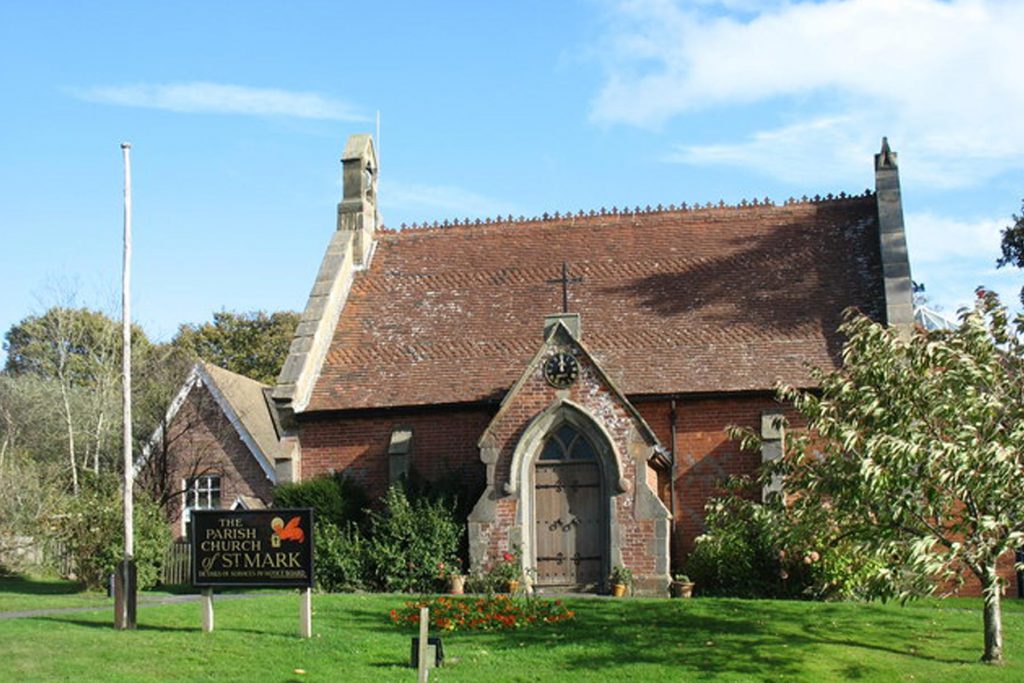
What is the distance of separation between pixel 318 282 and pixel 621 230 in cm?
737

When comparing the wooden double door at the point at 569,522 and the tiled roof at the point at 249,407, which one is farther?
the tiled roof at the point at 249,407

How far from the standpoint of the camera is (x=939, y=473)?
1537 cm

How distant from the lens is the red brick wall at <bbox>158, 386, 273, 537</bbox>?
3894 cm

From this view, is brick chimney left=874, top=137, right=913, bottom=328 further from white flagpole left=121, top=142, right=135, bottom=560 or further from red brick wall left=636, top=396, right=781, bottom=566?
white flagpole left=121, top=142, right=135, bottom=560

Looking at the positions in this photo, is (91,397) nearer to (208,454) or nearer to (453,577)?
(208,454)

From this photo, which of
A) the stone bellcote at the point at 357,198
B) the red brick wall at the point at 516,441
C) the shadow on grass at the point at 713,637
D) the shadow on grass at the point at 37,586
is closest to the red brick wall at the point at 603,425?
the red brick wall at the point at 516,441

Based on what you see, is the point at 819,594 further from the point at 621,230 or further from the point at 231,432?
the point at 231,432

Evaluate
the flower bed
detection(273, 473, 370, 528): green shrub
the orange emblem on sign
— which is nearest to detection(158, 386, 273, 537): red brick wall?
detection(273, 473, 370, 528): green shrub

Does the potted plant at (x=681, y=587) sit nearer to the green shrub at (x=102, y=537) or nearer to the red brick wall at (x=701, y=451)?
the red brick wall at (x=701, y=451)

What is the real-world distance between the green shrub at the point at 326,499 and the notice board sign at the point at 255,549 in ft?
22.6

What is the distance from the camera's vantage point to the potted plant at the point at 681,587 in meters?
23.0

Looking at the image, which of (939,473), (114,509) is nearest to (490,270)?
(114,509)

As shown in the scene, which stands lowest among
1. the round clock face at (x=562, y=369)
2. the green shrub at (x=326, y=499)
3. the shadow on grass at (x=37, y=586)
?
the shadow on grass at (x=37, y=586)

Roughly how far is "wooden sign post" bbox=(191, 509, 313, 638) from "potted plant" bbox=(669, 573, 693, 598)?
767 cm
